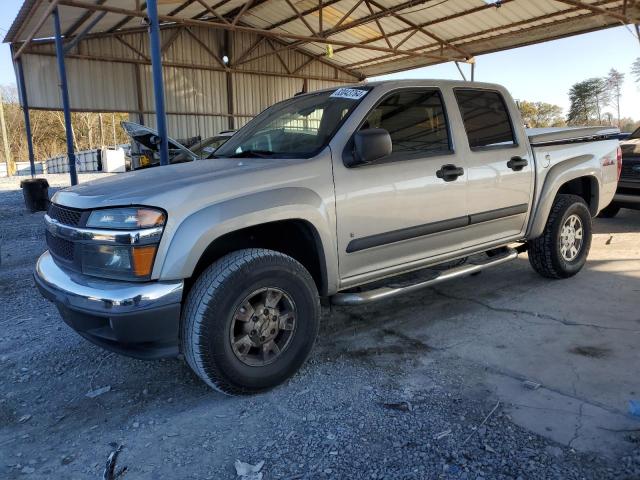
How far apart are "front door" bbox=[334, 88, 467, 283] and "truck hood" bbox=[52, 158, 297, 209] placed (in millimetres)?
522

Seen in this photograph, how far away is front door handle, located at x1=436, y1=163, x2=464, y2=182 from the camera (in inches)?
146

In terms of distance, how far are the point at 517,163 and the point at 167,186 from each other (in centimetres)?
299

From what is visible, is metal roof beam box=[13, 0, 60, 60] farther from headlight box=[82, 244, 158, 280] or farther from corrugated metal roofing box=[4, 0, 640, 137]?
headlight box=[82, 244, 158, 280]

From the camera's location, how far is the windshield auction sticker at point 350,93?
11.6 feet

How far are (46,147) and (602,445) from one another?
55772 millimetres

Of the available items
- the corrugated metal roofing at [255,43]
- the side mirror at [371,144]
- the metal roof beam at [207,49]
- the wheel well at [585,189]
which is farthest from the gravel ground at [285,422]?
the metal roof beam at [207,49]

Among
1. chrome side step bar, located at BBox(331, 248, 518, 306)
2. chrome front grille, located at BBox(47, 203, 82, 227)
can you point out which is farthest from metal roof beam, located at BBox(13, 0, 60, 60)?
chrome side step bar, located at BBox(331, 248, 518, 306)

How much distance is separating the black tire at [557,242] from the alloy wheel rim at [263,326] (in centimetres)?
299

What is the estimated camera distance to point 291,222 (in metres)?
3.11

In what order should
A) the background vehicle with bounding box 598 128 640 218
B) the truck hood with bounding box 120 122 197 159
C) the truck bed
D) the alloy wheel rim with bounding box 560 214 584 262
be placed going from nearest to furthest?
the truck bed → the alloy wheel rim with bounding box 560 214 584 262 → the background vehicle with bounding box 598 128 640 218 → the truck hood with bounding box 120 122 197 159

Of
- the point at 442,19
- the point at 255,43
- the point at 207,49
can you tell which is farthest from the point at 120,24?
the point at 442,19

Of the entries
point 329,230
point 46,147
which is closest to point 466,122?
point 329,230

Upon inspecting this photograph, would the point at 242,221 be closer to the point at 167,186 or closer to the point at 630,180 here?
the point at 167,186

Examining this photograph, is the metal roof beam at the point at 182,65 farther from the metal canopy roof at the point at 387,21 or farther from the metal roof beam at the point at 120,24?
the metal roof beam at the point at 120,24
